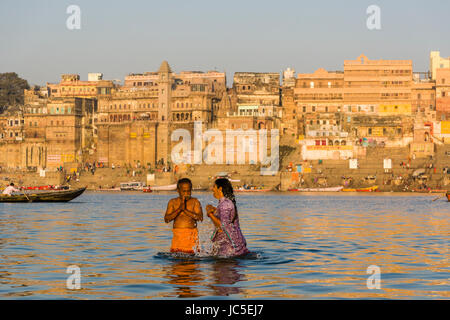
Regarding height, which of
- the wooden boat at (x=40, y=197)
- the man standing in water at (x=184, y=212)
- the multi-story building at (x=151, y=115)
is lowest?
the wooden boat at (x=40, y=197)

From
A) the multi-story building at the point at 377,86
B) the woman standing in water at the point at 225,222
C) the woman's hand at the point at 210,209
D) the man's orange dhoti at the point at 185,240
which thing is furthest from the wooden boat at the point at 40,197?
the multi-story building at the point at 377,86

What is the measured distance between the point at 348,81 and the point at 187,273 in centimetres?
12812

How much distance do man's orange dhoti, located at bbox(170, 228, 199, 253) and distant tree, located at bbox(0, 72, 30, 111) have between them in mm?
170961

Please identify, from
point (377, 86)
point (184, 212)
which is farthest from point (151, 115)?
point (184, 212)

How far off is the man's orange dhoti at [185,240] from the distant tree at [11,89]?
170961 mm

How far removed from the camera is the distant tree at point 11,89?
18288 cm

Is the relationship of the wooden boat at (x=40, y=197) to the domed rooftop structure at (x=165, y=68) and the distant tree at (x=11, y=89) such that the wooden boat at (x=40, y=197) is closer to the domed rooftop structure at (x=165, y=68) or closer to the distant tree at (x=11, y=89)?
the domed rooftop structure at (x=165, y=68)

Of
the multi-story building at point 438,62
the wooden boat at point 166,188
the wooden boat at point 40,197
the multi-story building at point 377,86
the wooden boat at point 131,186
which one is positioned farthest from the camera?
the multi-story building at point 438,62

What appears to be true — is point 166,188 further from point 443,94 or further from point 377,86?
point 443,94

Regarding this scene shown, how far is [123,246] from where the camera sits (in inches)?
1046

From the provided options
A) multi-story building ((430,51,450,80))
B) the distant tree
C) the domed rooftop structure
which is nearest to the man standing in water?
the domed rooftop structure

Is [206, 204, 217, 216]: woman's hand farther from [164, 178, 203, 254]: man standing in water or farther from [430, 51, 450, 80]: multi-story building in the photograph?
[430, 51, 450, 80]: multi-story building

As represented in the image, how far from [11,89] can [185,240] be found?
571 feet

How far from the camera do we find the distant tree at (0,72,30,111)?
600 feet
